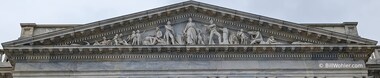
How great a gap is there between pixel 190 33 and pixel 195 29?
1.46 feet

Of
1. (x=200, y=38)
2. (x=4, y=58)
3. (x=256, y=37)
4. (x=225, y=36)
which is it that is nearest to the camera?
(x=200, y=38)

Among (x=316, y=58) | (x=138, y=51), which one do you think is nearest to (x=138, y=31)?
(x=138, y=51)

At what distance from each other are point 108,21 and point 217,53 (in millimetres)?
4563

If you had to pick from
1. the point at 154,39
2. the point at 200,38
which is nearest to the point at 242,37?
the point at 200,38

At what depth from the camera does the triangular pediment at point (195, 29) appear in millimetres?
25328

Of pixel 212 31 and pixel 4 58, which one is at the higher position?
pixel 212 31

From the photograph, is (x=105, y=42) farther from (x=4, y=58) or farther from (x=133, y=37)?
(x=4, y=58)

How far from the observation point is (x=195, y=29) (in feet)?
85.2

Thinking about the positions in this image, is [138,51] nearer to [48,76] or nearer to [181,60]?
[181,60]

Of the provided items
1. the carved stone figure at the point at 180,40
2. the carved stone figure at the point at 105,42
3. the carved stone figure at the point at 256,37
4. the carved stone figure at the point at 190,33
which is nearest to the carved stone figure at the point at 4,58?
the carved stone figure at the point at 105,42

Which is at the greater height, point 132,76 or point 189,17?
point 189,17

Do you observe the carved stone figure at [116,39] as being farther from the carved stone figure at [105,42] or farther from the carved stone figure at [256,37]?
the carved stone figure at [256,37]

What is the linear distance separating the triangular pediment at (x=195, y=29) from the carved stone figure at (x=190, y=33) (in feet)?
0.19

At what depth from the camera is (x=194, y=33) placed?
1013 inches
